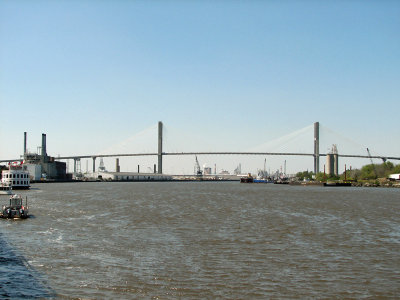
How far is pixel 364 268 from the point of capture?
56.8 ft

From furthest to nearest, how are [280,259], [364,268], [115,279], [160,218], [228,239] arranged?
[160,218]
[228,239]
[280,259]
[364,268]
[115,279]

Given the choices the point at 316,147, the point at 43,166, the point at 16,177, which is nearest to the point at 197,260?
the point at 16,177

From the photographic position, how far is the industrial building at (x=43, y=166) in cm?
14500

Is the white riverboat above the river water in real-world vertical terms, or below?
above

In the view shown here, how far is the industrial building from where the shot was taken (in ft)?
476

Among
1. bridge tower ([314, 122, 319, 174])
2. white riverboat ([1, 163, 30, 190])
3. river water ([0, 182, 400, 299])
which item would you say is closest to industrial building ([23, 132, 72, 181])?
white riverboat ([1, 163, 30, 190])

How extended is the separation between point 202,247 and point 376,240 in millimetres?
10386

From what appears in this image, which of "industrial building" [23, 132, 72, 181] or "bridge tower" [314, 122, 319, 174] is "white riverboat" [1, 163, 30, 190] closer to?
"industrial building" [23, 132, 72, 181]

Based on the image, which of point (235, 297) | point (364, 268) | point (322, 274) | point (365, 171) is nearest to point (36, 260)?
point (235, 297)

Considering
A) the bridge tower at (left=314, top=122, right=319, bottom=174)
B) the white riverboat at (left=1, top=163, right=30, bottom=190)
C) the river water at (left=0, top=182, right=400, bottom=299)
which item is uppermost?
the bridge tower at (left=314, top=122, right=319, bottom=174)

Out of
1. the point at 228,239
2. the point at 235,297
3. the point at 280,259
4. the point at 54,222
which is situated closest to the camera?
the point at 235,297

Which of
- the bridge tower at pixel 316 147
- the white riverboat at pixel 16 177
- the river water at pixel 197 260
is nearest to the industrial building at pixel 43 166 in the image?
the white riverboat at pixel 16 177

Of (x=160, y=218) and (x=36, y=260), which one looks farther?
(x=160, y=218)

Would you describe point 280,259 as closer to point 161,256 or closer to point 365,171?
point 161,256
